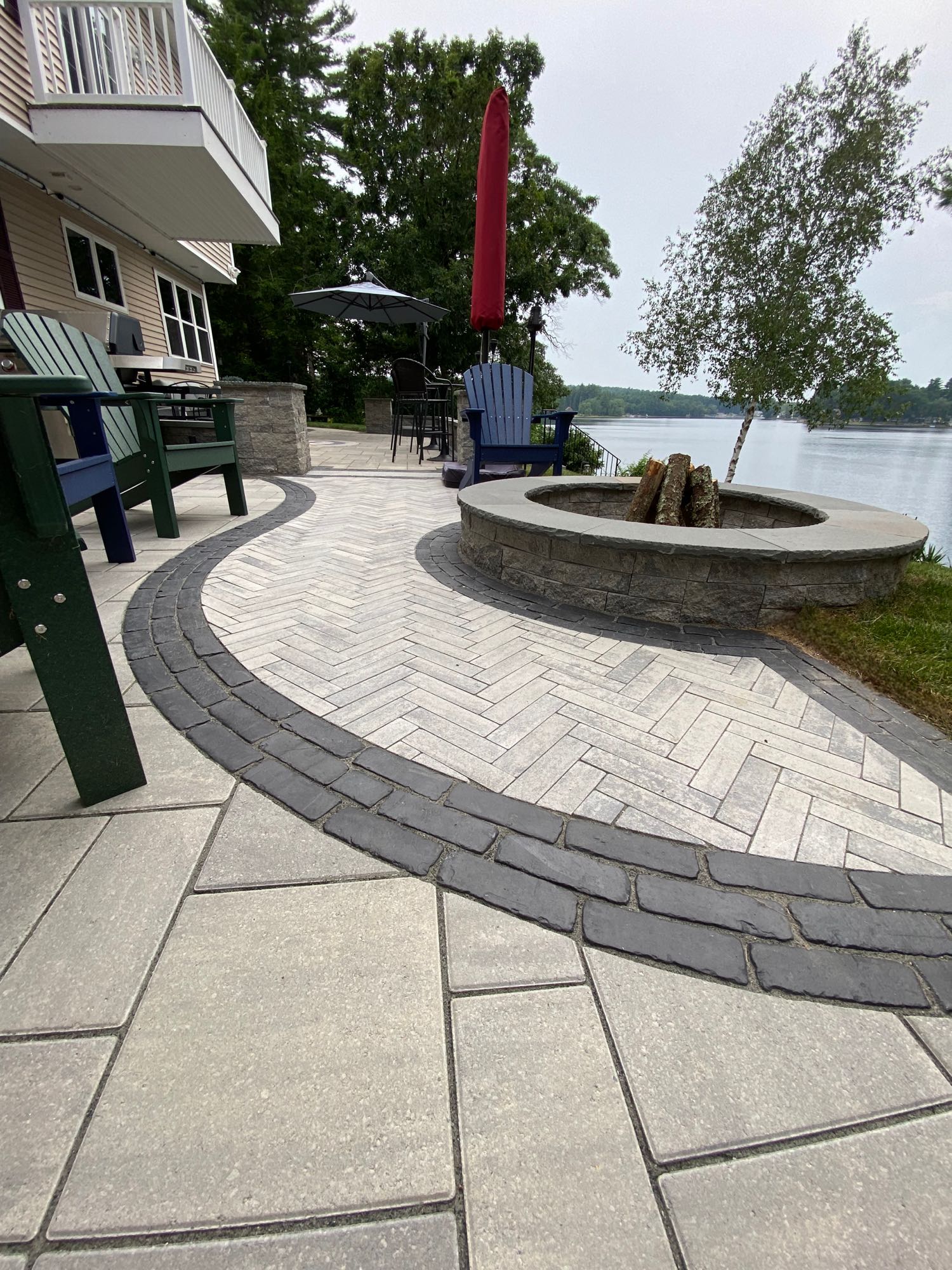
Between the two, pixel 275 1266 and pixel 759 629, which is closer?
pixel 275 1266

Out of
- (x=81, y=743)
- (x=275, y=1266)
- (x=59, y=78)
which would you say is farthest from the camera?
(x=59, y=78)

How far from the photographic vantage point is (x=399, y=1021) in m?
0.96

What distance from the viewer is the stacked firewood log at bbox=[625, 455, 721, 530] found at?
3.70 meters

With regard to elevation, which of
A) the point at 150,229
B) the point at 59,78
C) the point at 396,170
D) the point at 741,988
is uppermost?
the point at 396,170

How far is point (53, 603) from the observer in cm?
126

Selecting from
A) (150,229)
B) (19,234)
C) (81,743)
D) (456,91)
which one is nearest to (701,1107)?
(81,743)

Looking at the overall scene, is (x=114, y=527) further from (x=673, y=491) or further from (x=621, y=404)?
(x=621, y=404)

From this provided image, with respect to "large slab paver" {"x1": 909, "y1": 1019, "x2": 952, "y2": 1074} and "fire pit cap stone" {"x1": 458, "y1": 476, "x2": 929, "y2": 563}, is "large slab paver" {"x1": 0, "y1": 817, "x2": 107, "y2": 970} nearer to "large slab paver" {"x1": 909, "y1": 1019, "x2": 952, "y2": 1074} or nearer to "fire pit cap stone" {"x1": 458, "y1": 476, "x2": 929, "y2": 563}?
"large slab paver" {"x1": 909, "y1": 1019, "x2": 952, "y2": 1074}

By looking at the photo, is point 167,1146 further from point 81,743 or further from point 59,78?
point 59,78

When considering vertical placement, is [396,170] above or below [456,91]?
below

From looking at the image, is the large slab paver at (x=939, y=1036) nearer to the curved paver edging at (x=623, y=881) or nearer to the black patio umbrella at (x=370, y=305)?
the curved paver edging at (x=623, y=881)

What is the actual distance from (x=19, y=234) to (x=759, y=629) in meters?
8.91

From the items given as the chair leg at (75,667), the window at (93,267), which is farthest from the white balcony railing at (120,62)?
the chair leg at (75,667)

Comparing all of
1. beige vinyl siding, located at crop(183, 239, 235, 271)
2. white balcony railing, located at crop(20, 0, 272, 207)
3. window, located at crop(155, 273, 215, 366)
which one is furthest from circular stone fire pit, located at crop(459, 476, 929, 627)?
beige vinyl siding, located at crop(183, 239, 235, 271)
